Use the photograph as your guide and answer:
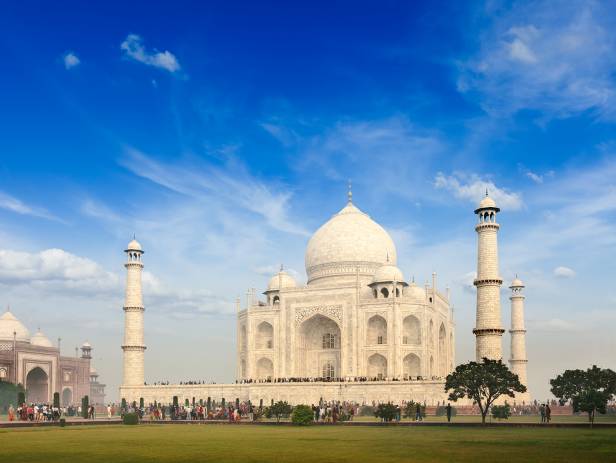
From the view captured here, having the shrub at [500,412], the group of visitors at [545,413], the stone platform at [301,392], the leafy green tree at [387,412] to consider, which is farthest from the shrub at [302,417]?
the stone platform at [301,392]

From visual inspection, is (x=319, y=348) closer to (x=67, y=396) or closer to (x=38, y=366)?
(x=38, y=366)

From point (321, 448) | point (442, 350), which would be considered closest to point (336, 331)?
point (442, 350)

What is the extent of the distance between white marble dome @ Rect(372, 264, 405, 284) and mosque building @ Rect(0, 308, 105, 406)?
30.3 meters

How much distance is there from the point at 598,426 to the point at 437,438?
8997mm

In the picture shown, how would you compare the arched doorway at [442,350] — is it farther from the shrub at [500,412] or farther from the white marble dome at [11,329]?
the white marble dome at [11,329]

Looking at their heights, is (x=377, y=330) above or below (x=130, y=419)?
above

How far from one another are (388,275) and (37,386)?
111 ft

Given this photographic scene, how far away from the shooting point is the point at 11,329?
65.7 m

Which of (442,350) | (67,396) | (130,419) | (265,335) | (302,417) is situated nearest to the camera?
(302,417)

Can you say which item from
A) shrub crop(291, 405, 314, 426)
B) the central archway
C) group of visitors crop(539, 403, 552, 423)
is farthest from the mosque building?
group of visitors crop(539, 403, 552, 423)

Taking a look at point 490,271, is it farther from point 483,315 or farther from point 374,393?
point 374,393

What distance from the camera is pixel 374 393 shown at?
45812 millimetres

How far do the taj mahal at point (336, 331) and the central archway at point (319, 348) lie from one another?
0.24 feet

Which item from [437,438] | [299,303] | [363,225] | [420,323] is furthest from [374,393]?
[437,438]
